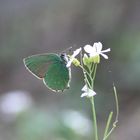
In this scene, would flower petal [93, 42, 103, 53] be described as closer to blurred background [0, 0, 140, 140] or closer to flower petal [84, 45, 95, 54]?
flower petal [84, 45, 95, 54]

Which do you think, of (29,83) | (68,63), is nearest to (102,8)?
(29,83)

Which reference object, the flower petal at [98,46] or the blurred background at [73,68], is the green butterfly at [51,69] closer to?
the flower petal at [98,46]

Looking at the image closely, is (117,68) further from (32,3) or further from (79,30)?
(32,3)

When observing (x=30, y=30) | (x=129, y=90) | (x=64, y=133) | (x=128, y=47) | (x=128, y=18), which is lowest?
(x=64, y=133)

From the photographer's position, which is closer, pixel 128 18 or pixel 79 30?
pixel 128 18

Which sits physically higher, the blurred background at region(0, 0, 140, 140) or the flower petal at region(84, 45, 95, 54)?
the blurred background at region(0, 0, 140, 140)

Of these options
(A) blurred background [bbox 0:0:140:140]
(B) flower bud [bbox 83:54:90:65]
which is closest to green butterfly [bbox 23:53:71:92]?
(B) flower bud [bbox 83:54:90:65]

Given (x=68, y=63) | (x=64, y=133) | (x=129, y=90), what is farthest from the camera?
(x=129, y=90)

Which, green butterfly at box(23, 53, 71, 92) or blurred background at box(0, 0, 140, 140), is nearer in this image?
green butterfly at box(23, 53, 71, 92)

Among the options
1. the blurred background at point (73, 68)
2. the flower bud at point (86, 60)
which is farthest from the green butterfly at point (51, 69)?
the blurred background at point (73, 68)
